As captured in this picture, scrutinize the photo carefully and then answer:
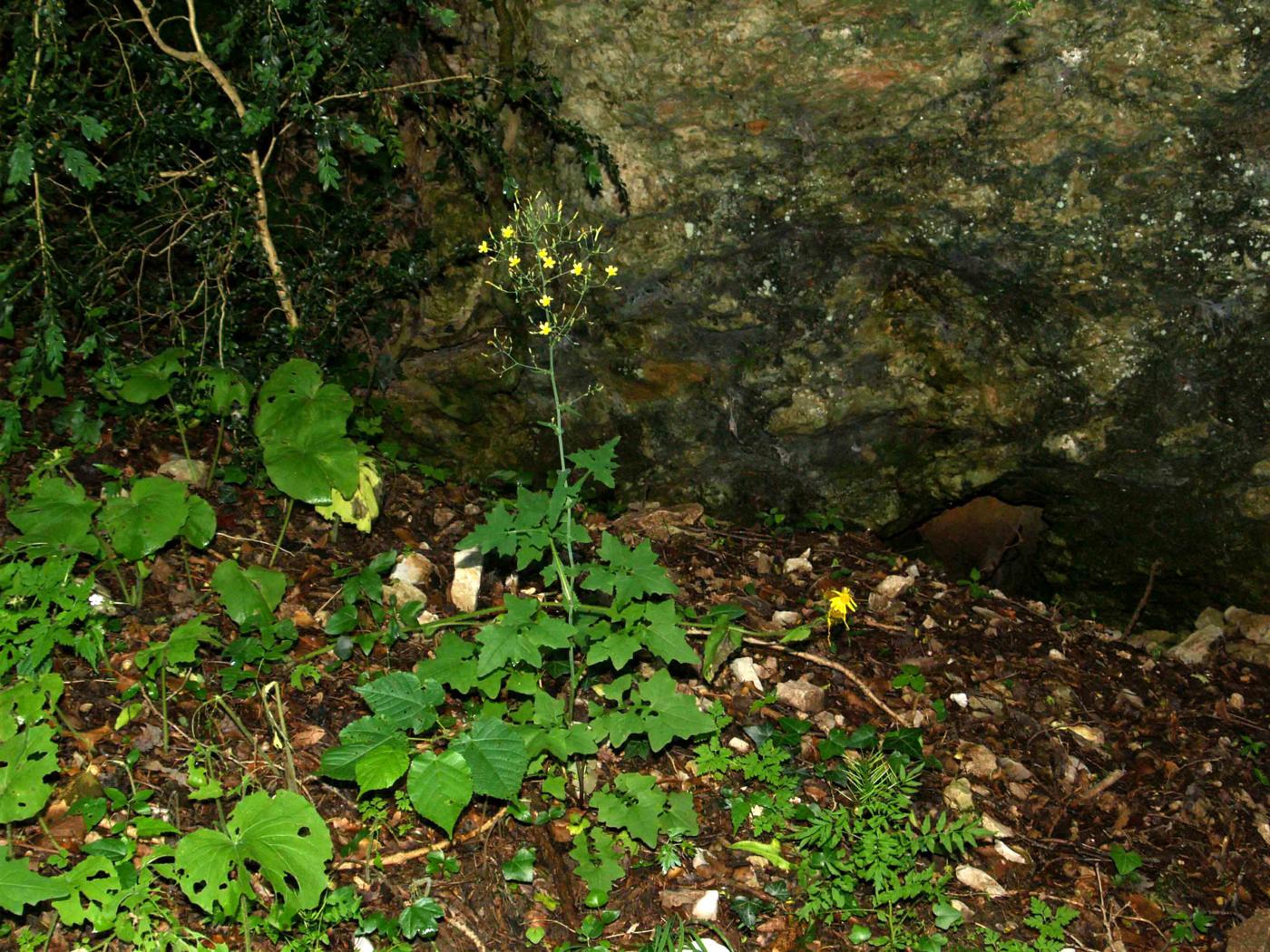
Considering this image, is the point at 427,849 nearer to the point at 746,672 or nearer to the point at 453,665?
the point at 453,665

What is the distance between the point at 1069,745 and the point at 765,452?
5.03 feet

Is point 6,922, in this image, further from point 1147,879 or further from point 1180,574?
point 1180,574

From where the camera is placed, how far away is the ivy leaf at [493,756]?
238 centimetres

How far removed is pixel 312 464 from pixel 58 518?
2.26 ft

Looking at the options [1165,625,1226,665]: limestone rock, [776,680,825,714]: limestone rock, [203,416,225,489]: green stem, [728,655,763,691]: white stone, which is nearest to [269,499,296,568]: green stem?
[203,416,225,489]: green stem

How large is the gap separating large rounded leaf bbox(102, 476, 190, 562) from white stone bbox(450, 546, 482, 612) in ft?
2.82

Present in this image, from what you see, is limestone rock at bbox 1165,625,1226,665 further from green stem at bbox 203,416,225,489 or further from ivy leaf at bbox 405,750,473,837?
green stem at bbox 203,416,225,489

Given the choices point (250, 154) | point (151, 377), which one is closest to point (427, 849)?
point (151, 377)

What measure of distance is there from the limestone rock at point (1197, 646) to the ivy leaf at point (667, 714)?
2.29m

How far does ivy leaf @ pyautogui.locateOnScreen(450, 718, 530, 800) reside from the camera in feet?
7.82

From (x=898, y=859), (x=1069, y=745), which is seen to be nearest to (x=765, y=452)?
(x=1069, y=745)

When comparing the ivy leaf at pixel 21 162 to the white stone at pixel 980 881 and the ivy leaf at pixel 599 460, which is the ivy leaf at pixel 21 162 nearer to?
the ivy leaf at pixel 599 460

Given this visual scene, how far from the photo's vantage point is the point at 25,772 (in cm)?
232

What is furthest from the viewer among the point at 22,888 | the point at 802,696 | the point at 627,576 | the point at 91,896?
the point at 802,696
